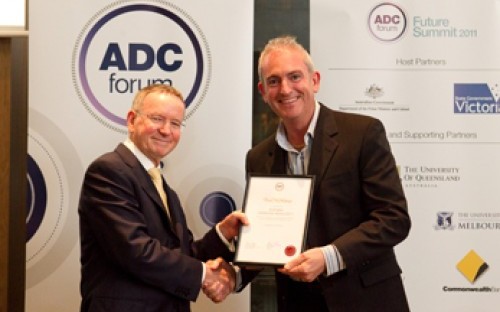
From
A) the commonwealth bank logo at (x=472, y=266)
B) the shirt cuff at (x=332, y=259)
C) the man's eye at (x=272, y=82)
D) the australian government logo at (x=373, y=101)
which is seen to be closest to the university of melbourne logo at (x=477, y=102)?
the australian government logo at (x=373, y=101)

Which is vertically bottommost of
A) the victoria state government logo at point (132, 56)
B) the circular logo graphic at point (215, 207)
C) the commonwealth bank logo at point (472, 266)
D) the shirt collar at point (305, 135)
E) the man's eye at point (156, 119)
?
the commonwealth bank logo at point (472, 266)

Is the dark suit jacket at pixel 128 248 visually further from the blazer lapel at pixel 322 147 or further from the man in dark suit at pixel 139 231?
the blazer lapel at pixel 322 147

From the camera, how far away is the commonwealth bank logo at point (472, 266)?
3.41 meters

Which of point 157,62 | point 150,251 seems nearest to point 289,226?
point 150,251

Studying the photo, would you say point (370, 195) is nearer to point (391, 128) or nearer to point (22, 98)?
point (391, 128)

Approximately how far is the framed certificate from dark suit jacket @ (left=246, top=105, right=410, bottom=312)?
0.06 metres

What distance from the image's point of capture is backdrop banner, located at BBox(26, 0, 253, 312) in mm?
3436

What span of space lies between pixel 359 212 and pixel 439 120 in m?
1.15

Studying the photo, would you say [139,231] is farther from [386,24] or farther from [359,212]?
[386,24]

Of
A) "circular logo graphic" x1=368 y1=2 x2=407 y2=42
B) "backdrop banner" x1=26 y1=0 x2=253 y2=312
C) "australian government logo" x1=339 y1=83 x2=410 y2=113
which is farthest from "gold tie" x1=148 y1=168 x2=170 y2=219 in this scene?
"circular logo graphic" x1=368 y1=2 x2=407 y2=42

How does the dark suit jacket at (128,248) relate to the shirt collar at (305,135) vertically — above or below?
below

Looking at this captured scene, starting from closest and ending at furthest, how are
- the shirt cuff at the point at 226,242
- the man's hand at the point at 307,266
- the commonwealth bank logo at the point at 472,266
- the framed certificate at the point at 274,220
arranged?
the man's hand at the point at 307,266
the framed certificate at the point at 274,220
the shirt cuff at the point at 226,242
the commonwealth bank logo at the point at 472,266

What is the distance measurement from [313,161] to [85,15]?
1632 millimetres

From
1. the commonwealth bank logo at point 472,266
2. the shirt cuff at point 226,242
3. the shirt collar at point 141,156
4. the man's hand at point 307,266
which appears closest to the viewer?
the man's hand at point 307,266
